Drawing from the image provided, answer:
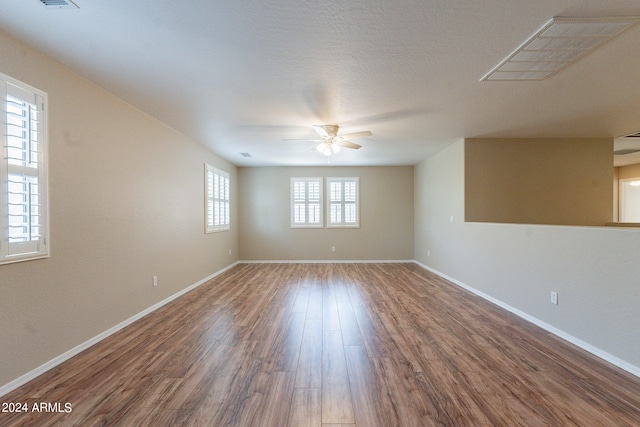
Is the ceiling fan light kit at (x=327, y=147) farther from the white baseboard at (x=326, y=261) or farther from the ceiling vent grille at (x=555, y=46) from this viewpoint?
the white baseboard at (x=326, y=261)

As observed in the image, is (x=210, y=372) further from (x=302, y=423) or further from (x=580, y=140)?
(x=580, y=140)

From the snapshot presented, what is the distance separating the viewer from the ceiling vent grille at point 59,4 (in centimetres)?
159

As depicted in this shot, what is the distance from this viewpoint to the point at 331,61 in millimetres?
2219

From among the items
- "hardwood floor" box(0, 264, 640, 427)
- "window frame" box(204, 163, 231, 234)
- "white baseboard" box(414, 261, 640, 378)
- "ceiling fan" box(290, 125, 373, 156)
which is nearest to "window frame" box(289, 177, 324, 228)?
"window frame" box(204, 163, 231, 234)

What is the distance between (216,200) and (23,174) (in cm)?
367

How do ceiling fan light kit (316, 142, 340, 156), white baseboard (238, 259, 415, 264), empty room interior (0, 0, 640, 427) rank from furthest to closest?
white baseboard (238, 259, 415, 264) → ceiling fan light kit (316, 142, 340, 156) → empty room interior (0, 0, 640, 427)

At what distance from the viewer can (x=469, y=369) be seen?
6.96 ft

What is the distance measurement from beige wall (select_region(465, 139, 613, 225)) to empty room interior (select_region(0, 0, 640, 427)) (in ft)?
0.12

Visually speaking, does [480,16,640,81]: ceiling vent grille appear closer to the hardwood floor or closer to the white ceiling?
the white ceiling

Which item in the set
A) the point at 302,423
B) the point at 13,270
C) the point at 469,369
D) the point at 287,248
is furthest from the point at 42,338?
the point at 287,248

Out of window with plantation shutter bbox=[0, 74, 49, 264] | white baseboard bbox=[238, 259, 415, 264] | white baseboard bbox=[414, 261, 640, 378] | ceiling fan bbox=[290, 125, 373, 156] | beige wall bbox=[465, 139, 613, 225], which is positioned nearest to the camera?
window with plantation shutter bbox=[0, 74, 49, 264]

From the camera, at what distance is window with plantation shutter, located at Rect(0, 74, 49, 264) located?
1851 millimetres

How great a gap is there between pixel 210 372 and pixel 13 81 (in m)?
2.61

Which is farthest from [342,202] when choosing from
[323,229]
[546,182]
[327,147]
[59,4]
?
[59,4]
